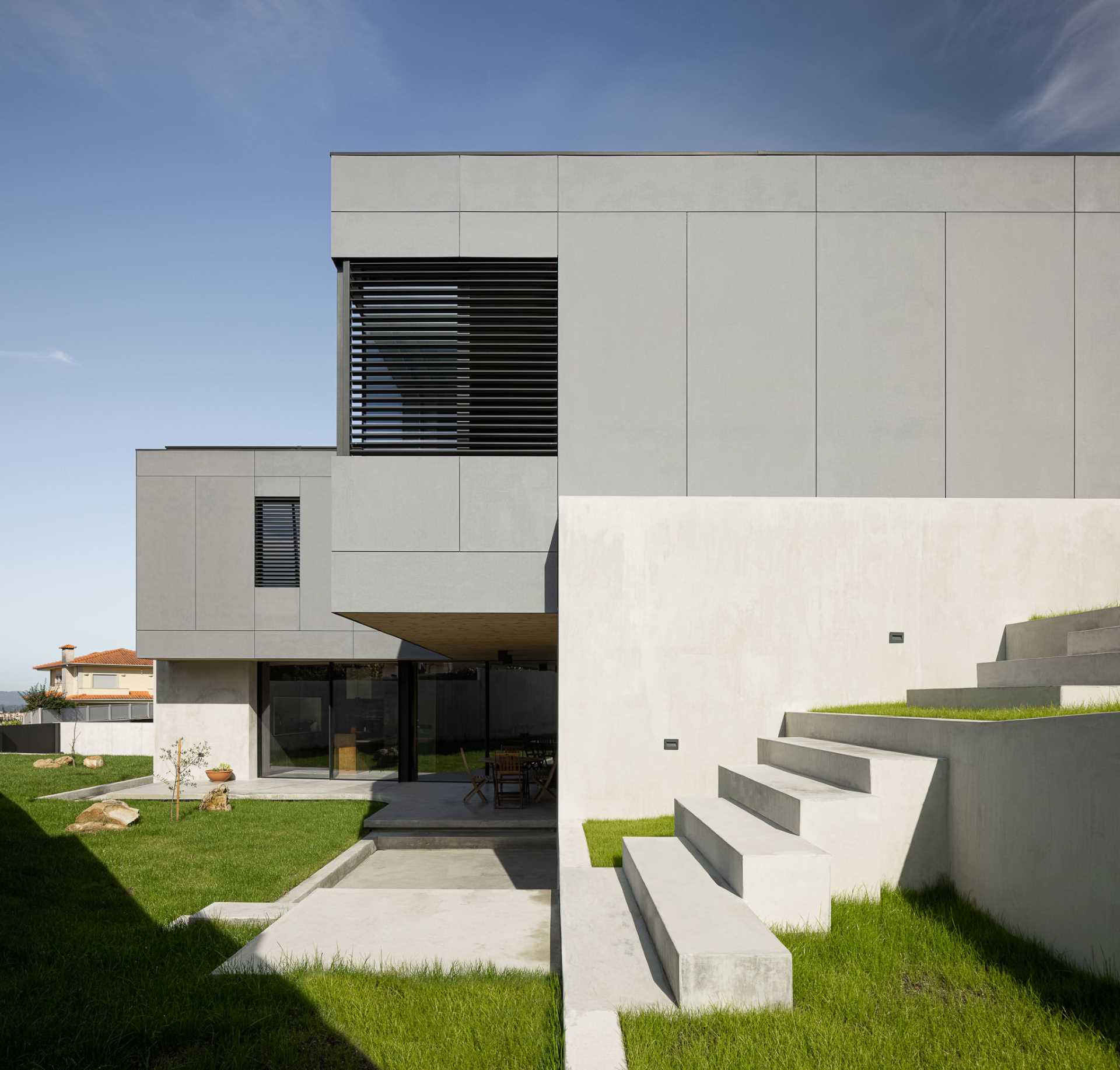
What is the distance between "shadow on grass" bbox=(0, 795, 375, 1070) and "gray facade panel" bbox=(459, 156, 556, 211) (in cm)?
672

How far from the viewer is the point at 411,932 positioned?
19.6 ft

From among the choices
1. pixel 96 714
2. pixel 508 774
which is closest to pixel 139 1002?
pixel 508 774

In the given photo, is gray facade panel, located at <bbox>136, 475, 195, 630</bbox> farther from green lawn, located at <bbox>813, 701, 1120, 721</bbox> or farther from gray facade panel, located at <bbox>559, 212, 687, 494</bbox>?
green lawn, located at <bbox>813, 701, 1120, 721</bbox>

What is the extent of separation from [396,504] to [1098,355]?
7329 millimetres

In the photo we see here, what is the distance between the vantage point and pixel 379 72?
1058cm

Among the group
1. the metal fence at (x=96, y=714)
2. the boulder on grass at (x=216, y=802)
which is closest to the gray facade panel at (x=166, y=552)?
the boulder on grass at (x=216, y=802)

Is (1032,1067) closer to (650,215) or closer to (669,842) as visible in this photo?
(669,842)

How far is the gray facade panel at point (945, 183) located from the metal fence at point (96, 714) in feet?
92.4

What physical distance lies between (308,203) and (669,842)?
10.0 metres

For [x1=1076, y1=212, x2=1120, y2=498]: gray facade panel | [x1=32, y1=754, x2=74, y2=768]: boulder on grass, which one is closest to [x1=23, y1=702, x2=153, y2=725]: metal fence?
[x1=32, y1=754, x2=74, y2=768]: boulder on grass

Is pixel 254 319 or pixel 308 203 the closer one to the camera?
pixel 308 203

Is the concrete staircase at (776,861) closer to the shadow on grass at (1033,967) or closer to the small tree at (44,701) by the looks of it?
the shadow on grass at (1033,967)

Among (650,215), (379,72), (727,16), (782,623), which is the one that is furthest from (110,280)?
(782,623)

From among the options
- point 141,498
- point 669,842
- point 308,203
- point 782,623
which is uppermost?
point 308,203
